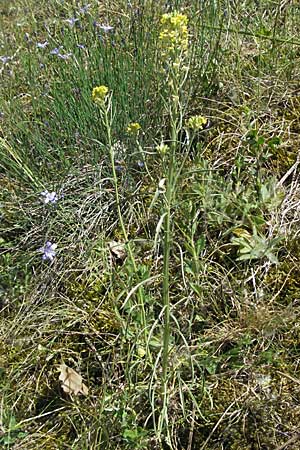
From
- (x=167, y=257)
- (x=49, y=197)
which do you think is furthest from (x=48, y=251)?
(x=167, y=257)

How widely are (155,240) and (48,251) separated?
82cm

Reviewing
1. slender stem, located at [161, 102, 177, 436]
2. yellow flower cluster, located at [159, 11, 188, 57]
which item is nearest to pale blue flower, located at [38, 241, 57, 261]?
slender stem, located at [161, 102, 177, 436]

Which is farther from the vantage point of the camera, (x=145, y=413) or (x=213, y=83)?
(x=213, y=83)

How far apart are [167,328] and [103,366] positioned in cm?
39

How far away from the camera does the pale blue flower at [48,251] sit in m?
2.01

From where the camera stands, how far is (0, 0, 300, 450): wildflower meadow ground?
5.37 ft

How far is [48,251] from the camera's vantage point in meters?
2.03

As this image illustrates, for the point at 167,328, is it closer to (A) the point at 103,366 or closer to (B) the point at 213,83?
(A) the point at 103,366

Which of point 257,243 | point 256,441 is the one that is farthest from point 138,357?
point 257,243

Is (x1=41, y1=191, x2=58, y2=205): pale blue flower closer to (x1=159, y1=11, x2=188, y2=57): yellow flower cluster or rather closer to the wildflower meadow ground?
the wildflower meadow ground

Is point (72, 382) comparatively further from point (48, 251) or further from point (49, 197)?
point (49, 197)

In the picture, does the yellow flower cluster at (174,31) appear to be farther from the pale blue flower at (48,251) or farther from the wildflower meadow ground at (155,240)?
the pale blue flower at (48,251)

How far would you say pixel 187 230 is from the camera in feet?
6.45

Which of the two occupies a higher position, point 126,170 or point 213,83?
point 213,83
